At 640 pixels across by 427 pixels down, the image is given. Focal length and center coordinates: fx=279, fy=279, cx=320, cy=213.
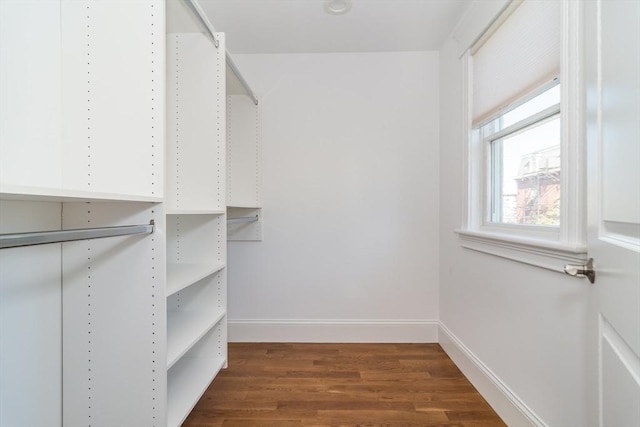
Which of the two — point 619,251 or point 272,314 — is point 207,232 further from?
point 619,251

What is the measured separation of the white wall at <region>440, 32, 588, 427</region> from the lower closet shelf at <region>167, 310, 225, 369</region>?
57.4 inches

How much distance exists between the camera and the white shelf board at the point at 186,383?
111 centimetres

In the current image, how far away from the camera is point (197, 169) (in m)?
1.44

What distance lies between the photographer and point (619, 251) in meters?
0.68

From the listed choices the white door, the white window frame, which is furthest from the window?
the white door

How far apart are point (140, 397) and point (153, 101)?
99cm

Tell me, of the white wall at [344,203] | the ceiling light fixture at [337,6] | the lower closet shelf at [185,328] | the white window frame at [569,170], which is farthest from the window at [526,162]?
the lower closet shelf at [185,328]

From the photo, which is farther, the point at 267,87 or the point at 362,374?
the point at 267,87

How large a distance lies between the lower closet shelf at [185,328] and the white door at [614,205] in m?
1.30

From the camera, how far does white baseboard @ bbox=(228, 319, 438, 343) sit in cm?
223

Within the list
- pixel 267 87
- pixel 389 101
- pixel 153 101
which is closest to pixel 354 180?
pixel 389 101

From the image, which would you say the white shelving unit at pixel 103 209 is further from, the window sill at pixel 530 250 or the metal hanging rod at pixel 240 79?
the window sill at pixel 530 250

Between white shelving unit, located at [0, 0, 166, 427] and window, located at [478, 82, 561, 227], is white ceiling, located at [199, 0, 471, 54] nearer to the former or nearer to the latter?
window, located at [478, 82, 561, 227]

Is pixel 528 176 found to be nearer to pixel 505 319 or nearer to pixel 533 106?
pixel 533 106
